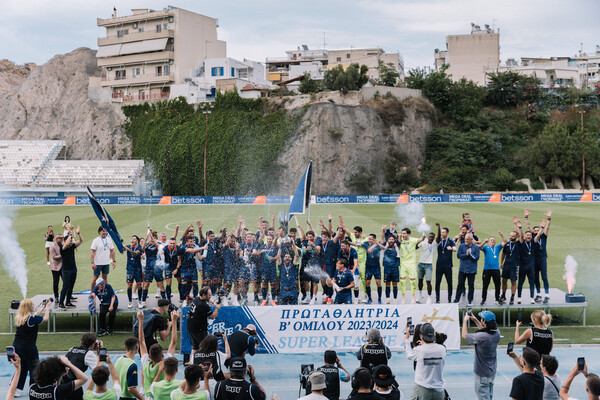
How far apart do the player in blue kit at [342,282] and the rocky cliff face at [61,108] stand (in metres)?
64.6

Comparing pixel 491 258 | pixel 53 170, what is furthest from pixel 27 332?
pixel 53 170

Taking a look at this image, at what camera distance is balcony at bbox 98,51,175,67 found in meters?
72.3

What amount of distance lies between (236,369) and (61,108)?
81950 millimetres

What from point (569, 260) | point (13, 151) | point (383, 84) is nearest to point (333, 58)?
point (383, 84)

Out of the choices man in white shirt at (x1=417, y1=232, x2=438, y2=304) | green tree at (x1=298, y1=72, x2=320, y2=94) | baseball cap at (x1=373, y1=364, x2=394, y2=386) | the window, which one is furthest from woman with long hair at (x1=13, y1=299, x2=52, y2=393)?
the window

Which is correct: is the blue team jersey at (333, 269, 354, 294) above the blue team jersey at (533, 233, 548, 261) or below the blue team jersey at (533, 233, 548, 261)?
below

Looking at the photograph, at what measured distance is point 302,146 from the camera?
193 ft

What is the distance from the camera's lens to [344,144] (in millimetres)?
59281

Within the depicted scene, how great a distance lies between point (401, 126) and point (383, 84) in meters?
7.19

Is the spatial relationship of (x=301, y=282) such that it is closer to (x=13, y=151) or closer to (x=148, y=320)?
(x=148, y=320)

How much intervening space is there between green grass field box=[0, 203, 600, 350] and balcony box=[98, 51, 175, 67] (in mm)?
34770

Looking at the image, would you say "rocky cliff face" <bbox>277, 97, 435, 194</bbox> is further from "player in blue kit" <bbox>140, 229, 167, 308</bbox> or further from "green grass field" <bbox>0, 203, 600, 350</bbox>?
"player in blue kit" <bbox>140, 229, 167, 308</bbox>

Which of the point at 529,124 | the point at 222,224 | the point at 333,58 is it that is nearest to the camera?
the point at 222,224

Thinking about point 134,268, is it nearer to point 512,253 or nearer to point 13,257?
point 512,253
